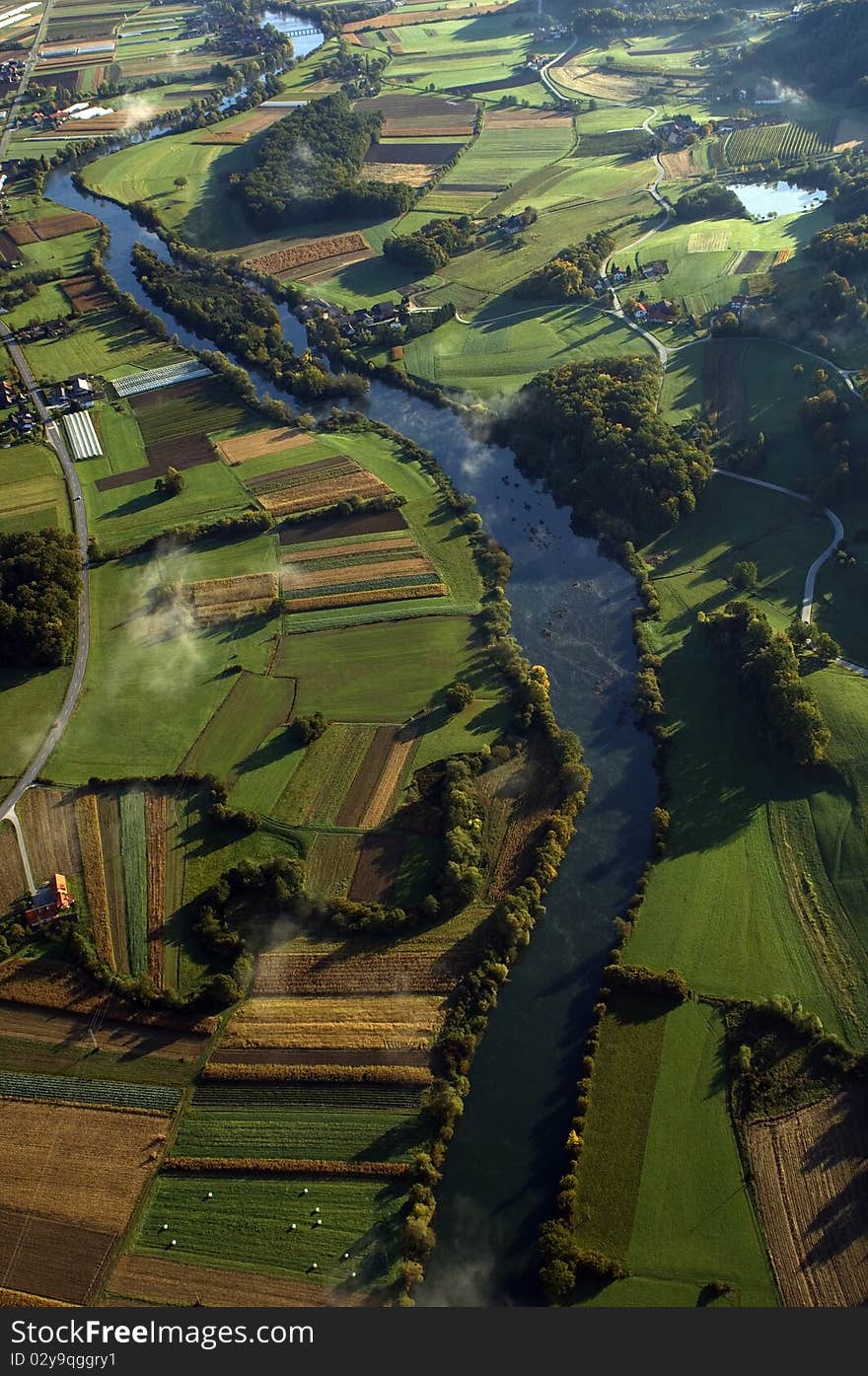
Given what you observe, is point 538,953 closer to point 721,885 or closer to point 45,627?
point 721,885

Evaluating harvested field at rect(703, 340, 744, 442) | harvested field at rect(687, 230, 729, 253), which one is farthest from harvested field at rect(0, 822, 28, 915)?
harvested field at rect(687, 230, 729, 253)

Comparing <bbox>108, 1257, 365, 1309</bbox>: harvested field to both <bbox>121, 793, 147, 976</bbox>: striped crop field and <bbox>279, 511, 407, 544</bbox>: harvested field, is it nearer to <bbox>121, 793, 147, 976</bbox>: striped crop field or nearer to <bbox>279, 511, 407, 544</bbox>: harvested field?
<bbox>121, 793, 147, 976</bbox>: striped crop field

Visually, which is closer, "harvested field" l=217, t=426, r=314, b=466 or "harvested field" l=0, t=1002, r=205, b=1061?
"harvested field" l=0, t=1002, r=205, b=1061

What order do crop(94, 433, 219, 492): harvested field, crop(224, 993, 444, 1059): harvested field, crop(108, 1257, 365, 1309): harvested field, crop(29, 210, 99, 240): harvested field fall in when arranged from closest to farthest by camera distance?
crop(108, 1257, 365, 1309): harvested field < crop(224, 993, 444, 1059): harvested field < crop(94, 433, 219, 492): harvested field < crop(29, 210, 99, 240): harvested field

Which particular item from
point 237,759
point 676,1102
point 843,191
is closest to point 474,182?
point 843,191

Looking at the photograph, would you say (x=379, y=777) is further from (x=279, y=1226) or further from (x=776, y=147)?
(x=776, y=147)

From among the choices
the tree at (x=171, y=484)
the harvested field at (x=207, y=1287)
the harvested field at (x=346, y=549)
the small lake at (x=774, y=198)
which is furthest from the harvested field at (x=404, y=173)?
the harvested field at (x=207, y=1287)
